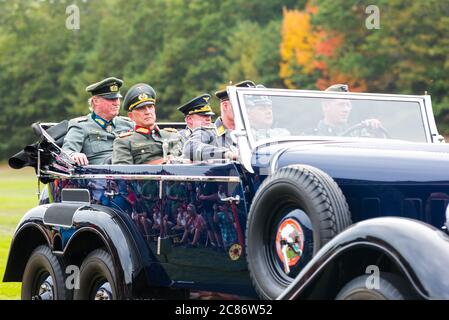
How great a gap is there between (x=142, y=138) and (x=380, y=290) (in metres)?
3.04

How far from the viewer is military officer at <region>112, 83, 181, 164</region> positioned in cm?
656

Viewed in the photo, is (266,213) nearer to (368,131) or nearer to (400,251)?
(400,251)

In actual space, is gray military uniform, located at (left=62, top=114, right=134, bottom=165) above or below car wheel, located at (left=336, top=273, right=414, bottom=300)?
above

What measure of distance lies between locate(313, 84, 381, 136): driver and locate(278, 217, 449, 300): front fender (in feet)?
4.92

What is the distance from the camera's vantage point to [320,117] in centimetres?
568

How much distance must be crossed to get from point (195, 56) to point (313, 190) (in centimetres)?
5565

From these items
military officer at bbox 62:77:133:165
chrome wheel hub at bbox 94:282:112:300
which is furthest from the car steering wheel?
military officer at bbox 62:77:133:165

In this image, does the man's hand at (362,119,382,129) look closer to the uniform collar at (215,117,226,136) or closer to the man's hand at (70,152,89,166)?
the uniform collar at (215,117,226,136)

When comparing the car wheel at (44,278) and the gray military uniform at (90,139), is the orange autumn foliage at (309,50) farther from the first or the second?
the car wheel at (44,278)

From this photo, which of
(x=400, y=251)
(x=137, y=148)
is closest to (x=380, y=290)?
(x=400, y=251)

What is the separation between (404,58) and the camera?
147ft

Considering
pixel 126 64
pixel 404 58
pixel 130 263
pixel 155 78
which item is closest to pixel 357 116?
pixel 130 263
